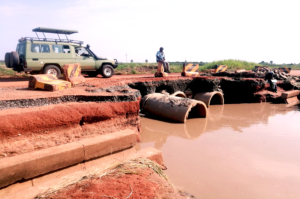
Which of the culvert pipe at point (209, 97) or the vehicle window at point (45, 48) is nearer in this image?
the vehicle window at point (45, 48)

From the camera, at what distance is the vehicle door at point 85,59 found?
9.20m

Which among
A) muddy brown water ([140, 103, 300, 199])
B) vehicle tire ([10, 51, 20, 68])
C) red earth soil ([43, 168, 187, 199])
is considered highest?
vehicle tire ([10, 51, 20, 68])

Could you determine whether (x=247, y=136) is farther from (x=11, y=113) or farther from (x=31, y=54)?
(x=31, y=54)

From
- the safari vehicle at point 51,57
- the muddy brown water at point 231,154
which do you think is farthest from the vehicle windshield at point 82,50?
the muddy brown water at point 231,154

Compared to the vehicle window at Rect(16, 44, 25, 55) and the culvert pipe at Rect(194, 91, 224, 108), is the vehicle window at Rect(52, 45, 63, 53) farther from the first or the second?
the culvert pipe at Rect(194, 91, 224, 108)

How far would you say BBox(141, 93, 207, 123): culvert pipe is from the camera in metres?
6.38

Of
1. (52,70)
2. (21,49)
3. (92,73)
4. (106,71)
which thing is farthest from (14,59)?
(106,71)

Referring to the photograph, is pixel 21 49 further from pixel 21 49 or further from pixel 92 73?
Result: pixel 92 73

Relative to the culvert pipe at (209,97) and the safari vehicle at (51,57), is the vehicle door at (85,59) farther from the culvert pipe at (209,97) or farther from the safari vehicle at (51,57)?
the culvert pipe at (209,97)

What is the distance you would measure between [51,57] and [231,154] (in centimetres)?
748

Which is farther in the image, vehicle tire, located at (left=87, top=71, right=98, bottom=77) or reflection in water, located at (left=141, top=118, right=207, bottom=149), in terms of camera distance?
vehicle tire, located at (left=87, top=71, right=98, bottom=77)

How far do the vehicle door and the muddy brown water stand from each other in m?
4.05

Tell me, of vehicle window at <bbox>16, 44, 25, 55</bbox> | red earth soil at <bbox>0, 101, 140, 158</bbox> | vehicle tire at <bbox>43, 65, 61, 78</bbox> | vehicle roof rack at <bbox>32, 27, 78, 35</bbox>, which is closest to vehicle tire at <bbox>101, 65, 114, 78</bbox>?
vehicle tire at <bbox>43, 65, 61, 78</bbox>

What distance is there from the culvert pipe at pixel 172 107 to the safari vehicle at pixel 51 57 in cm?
333
